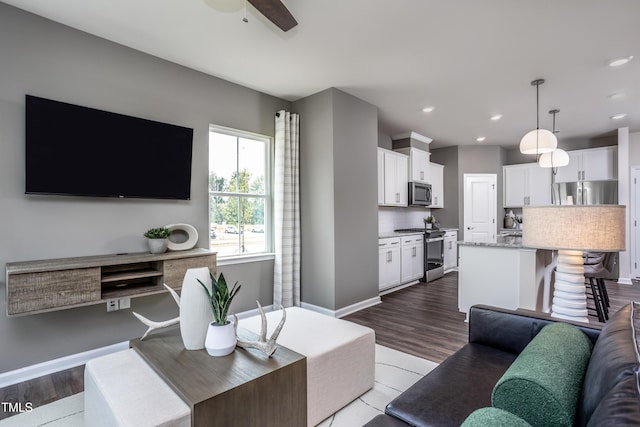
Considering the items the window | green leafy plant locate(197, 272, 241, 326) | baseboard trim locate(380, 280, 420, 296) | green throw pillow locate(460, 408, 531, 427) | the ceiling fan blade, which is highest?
the ceiling fan blade

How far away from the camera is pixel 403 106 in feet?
14.7

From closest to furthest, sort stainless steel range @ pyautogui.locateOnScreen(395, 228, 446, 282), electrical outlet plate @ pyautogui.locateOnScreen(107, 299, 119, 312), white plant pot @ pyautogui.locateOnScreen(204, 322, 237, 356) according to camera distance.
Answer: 1. white plant pot @ pyautogui.locateOnScreen(204, 322, 237, 356)
2. electrical outlet plate @ pyautogui.locateOnScreen(107, 299, 119, 312)
3. stainless steel range @ pyautogui.locateOnScreen(395, 228, 446, 282)

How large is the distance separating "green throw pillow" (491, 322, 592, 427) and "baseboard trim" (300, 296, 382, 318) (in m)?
2.78

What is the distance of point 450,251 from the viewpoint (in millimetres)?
6730

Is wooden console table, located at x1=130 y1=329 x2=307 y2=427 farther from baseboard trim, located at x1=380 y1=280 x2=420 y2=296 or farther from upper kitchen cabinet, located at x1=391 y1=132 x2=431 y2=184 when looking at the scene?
upper kitchen cabinet, located at x1=391 y1=132 x2=431 y2=184

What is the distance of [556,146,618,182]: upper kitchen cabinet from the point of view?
5926mm

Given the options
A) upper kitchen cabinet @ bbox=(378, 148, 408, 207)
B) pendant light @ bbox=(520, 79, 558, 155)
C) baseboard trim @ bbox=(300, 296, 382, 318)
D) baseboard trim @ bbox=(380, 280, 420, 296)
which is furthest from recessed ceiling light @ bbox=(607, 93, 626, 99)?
baseboard trim @ bbox=(300, 296, 382, 318)

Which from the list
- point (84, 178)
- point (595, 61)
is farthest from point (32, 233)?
point (595, 61)

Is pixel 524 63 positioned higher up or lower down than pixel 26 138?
higher up

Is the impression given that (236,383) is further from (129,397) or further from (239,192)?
(239,192)

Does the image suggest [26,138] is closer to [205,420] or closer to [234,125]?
[234,125]

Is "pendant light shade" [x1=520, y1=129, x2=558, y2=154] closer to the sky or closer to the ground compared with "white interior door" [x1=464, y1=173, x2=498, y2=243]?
closer to the sky

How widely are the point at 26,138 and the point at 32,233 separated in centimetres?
73

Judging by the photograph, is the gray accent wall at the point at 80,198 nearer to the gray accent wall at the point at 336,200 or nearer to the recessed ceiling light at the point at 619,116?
the gray accent wall at the point at 336,200
